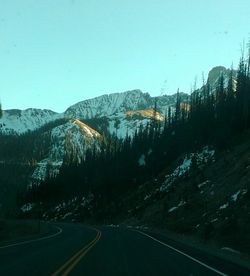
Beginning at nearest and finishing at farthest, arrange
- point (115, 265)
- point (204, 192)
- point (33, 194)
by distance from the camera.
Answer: point (115, 265)
point (204, 192)
point (33, 194)

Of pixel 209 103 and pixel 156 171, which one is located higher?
pixel 209 103

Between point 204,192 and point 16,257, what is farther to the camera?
point 204,192

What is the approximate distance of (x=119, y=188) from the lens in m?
110

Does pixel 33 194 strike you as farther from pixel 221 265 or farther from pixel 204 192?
pixel 221 265

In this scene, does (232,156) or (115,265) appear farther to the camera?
(232,156)

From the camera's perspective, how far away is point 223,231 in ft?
102

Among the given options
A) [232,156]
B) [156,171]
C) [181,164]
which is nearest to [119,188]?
[156,171]

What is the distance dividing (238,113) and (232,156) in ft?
59.4

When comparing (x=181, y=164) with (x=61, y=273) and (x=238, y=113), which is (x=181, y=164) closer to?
(x=238, y=113)

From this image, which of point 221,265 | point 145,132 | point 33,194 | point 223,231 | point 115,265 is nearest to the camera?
point 115,265

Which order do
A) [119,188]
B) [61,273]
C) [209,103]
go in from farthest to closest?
1. [119,188]
2. [209,103]
3. [61,273]

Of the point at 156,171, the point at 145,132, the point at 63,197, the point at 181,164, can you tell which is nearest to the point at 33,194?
the point at 63,197

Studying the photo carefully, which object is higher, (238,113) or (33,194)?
(238,113)

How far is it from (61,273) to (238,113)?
66.8 metres
